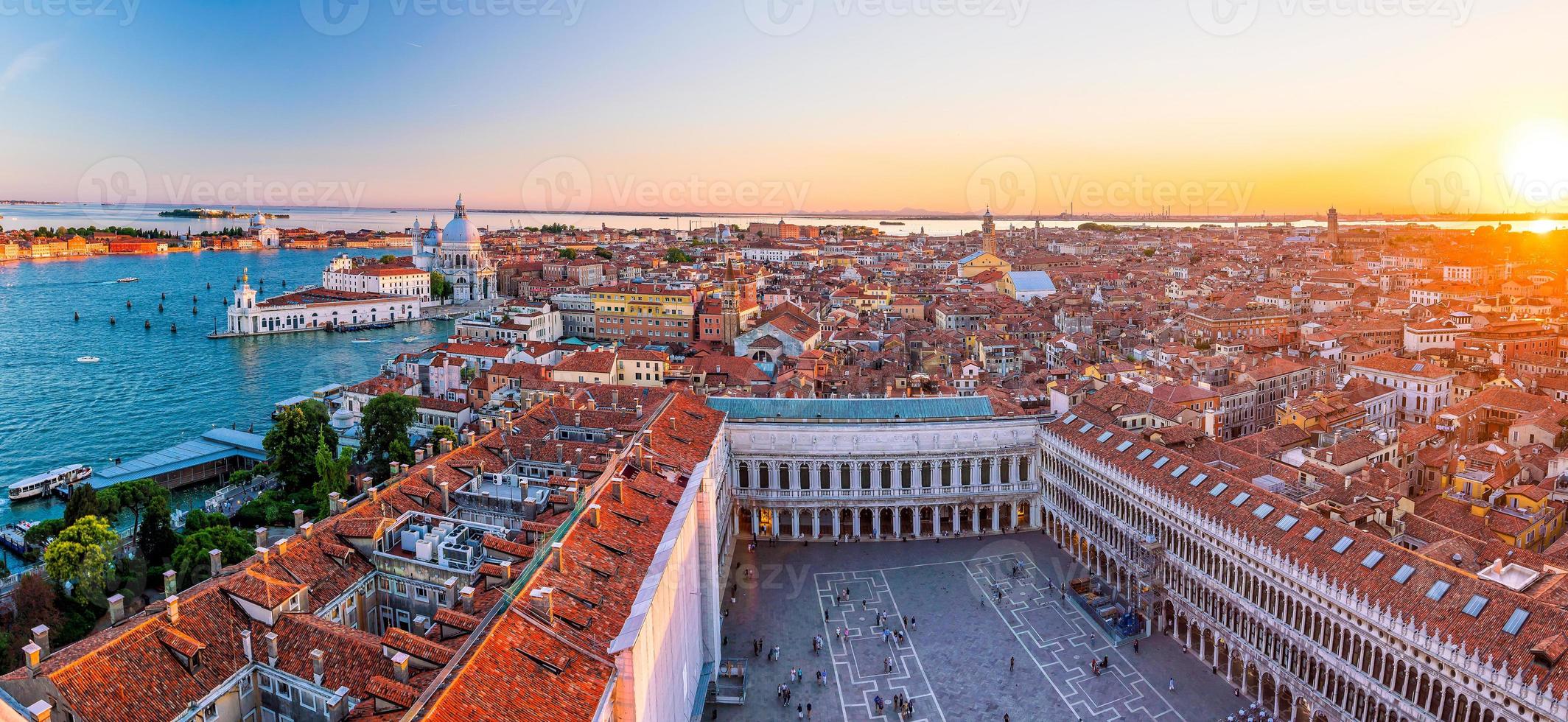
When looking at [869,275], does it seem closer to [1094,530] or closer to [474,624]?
[1094,530]

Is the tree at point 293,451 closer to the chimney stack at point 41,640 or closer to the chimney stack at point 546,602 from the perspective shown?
the chimney stack at point 41,640

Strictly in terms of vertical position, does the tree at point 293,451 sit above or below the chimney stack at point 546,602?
below

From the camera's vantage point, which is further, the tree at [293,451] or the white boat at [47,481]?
the white boat at [47,481]

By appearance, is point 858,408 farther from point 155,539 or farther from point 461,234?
point 461,234

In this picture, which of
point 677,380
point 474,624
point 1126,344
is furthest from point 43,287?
point 474,624

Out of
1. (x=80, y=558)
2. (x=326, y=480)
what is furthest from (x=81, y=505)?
(x=326, y=480)

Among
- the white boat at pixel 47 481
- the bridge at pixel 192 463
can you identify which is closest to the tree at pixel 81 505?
the bridge at pixel 192 463
